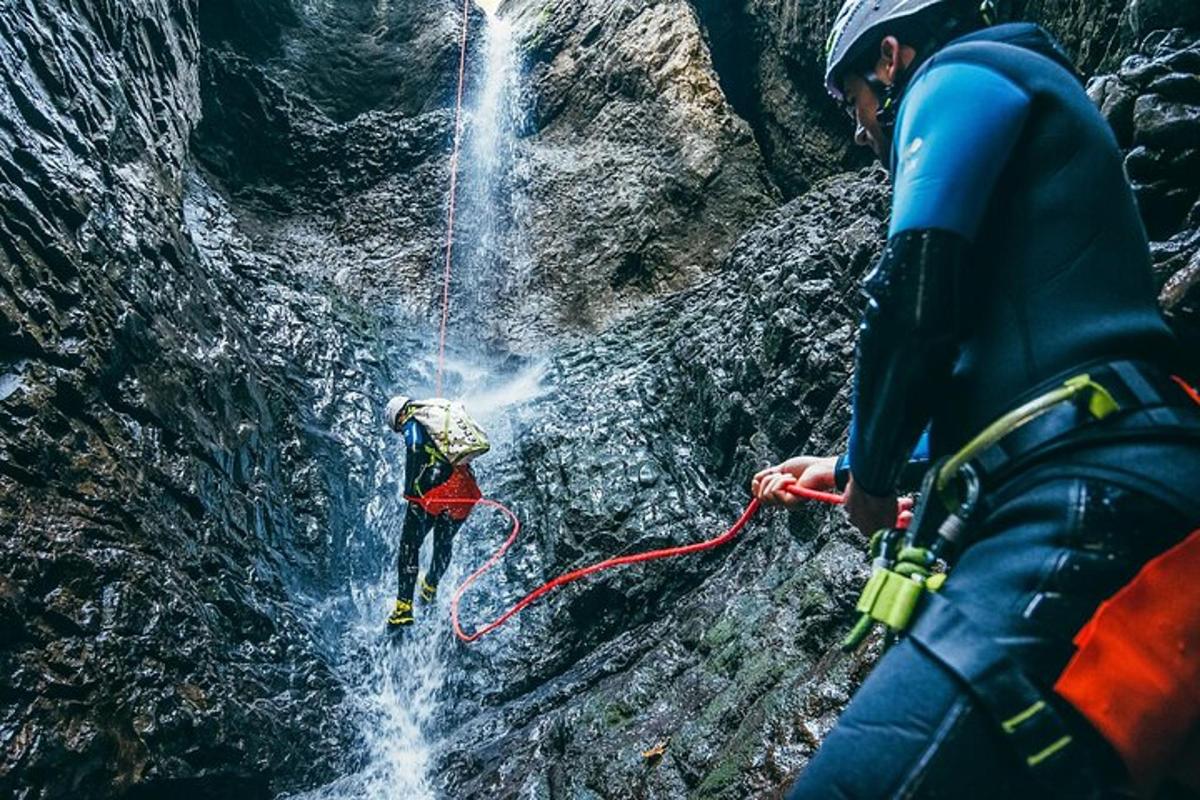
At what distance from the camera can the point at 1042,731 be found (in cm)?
101

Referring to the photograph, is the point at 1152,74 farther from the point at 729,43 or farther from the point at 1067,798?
the point at 729,43

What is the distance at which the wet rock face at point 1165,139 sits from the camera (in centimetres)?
323

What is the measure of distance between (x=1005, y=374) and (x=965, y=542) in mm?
299

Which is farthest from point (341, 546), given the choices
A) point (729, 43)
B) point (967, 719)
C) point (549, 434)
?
point (729, 43)

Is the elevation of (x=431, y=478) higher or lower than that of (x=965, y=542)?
lower

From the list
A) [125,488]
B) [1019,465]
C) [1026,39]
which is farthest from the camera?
[125,488]

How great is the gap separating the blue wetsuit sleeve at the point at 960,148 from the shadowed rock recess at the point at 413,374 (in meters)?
2.07

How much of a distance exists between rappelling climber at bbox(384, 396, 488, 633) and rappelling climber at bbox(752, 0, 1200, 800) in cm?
455

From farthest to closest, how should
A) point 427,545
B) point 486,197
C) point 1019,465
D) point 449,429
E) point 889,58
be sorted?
point 486,197
point 427,545
point 449,429
point 889,58
point 1019,465

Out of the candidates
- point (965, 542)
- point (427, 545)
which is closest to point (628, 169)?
point (427, 545)

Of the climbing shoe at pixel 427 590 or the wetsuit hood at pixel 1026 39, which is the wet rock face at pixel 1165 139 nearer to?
the wetsuit hood at pixel 1026 39

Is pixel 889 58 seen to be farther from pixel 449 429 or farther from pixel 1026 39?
pixel 449 429

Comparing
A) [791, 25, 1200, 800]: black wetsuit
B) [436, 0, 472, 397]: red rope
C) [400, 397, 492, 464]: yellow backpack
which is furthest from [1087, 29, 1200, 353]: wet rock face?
[436, 0, 472, 397]: red rope

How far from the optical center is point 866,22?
5.99 feet
